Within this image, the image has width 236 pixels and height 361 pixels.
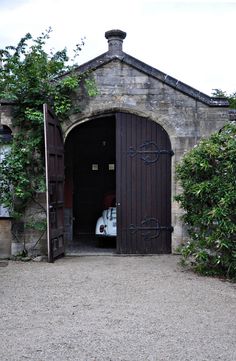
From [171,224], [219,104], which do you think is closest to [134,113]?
[219,104]

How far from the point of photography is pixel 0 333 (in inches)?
198

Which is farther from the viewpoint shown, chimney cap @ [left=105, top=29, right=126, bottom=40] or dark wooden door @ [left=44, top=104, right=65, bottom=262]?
chimney cap @ [left=105, top=29, right=126, bottom=40]

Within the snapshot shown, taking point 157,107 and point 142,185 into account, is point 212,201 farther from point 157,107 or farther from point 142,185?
point 157,107

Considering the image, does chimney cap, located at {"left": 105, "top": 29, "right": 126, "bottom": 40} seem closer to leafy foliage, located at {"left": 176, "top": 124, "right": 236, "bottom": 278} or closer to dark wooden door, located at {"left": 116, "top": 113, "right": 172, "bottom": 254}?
dark wooden door, located at {"left": 116, "top": 113, "right": 172, "bottom": 254}

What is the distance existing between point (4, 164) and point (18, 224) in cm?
127

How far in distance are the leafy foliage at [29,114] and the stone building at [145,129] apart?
420 millimetres

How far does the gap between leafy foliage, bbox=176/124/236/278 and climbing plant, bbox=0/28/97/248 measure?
2823 millimetres

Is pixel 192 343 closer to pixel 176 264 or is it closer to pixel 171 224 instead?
pixel 176 264

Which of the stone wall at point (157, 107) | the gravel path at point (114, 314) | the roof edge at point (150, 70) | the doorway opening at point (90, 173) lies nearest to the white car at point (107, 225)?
the stone wall at point (157, 107)

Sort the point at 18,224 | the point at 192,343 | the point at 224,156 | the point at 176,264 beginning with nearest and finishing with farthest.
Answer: the point at 192,343
the point at 224,156
the point at 176,264
the point at 18,224

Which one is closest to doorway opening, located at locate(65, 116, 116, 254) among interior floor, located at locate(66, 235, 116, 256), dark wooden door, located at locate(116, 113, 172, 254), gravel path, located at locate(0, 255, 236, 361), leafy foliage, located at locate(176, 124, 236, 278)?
interior floor, located at locate(66, 235, 116, 256)

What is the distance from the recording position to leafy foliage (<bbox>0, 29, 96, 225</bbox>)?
9633 millimetres

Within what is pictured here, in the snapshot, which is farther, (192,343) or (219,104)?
(219,104)

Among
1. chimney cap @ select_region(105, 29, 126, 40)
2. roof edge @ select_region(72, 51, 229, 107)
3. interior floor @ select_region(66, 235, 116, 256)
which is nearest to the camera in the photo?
roof edge @ select_region(72, 51, 229, 107)
